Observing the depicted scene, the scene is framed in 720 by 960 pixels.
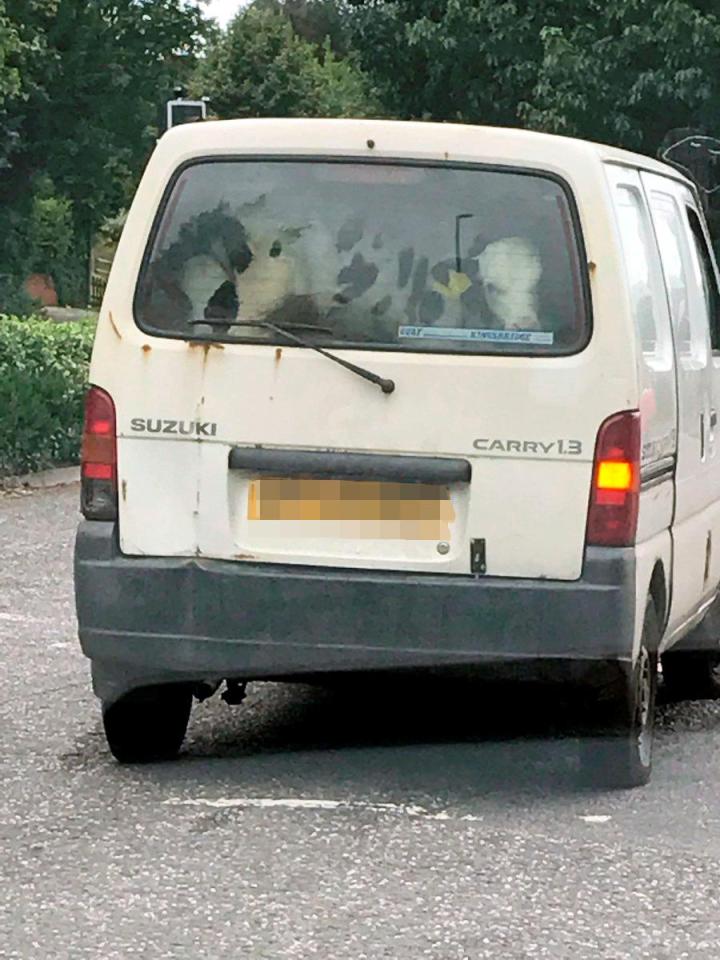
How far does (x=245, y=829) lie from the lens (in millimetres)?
6105

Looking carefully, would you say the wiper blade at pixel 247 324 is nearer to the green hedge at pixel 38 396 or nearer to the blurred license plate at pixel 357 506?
the blurred license plate at pixel 357 506

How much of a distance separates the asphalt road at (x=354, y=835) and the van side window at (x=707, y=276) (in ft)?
4.74

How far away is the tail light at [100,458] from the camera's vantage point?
260 inches

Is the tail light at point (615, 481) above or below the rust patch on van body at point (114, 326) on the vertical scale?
below

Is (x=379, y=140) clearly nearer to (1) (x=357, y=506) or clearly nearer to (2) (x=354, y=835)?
(1) (x=357, y=506)

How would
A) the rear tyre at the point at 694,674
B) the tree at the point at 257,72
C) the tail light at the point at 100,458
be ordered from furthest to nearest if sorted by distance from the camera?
the tree at the point at 257,72 < the rear tyre at the point at 694,674 < the tail light at the point at 100,458

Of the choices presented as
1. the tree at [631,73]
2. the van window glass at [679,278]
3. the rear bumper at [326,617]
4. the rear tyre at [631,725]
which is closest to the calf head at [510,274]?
the rear bumper at [326,617]

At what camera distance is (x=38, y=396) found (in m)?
18.7

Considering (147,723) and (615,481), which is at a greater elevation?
(615,481)

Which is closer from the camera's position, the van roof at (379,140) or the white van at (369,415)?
the white van at (369,415)

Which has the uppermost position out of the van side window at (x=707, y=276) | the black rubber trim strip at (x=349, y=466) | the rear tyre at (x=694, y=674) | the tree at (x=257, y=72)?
the van side window at (x=707, y=276)

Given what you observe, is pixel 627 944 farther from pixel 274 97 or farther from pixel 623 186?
pixel 274 97

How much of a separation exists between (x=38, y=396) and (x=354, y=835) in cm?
1304

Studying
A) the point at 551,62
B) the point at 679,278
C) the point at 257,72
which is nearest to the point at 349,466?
the point at 679,278
